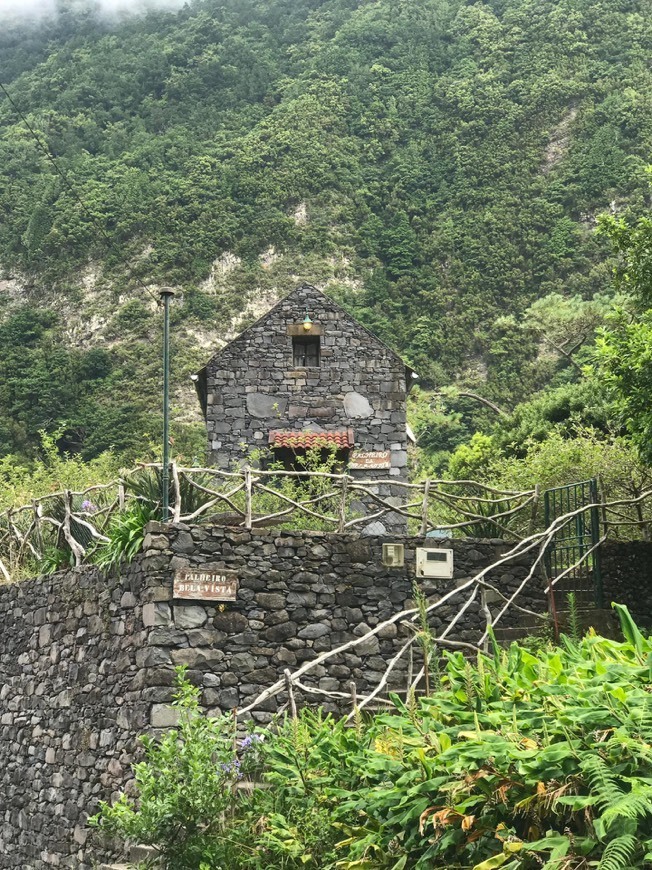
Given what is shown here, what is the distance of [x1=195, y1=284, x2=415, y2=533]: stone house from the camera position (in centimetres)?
1806

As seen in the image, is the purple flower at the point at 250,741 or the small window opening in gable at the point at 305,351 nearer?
the purple flower at the point at 250,741

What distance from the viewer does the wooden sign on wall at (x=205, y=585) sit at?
1072 centimetres

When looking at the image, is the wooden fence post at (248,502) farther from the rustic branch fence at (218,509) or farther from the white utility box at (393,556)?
the white utility box at (393,556)

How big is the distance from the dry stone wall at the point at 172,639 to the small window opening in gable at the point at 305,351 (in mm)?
6774

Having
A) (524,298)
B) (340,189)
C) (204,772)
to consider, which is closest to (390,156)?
(340,189)

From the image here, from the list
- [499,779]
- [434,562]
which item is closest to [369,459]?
[434,562]

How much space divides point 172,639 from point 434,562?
111 inches

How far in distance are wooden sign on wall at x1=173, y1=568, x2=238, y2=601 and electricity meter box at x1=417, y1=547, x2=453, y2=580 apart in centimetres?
194

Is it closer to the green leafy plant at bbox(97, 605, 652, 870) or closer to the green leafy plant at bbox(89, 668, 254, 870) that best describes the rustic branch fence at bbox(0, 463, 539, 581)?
the green leafy plant at bbox(89, 668, 254, 870)

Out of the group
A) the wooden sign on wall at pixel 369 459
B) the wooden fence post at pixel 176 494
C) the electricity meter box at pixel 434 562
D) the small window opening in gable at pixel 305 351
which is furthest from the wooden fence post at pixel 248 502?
the small window opening in gable at pixel 305 351

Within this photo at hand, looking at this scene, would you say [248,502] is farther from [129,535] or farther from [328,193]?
[328,193]

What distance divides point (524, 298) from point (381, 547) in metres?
36.8

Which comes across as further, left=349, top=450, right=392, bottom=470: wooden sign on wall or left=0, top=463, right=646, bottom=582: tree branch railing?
left=349, top=450, right=392, bottom=470: wooden sign on wall

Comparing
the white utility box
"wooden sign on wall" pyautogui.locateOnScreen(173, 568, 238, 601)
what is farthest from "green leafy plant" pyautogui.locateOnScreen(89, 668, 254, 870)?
the white utility box
